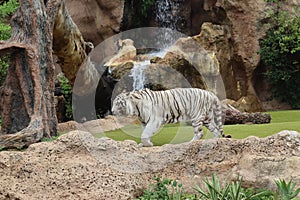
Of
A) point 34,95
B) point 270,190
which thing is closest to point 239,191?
point 270,190

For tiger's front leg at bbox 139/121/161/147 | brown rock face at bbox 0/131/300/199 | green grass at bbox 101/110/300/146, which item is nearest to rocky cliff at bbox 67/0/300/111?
green grass at bbox 101/110/300/146

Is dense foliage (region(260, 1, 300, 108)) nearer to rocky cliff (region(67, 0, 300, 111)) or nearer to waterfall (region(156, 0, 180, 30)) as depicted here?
rocky cliff (region(67, 0, 300, 111))

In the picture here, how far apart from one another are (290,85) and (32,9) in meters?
10.2

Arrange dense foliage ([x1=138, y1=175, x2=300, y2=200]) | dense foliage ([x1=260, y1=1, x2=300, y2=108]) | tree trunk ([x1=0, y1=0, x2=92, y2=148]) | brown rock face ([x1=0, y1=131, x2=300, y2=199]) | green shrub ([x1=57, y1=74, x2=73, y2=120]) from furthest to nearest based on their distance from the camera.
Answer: dense foliage ([x1=260, y1=1, x2=300, y2=108]) < green shrub ([x1=57, y1=74, x2=73, y2=120]) < tree trunk ([x1=0, y1=0, x2=92, y2=148]) < brown rock face ([x1=0, y1=131, x2=300, y2=199]) < dense foliage ([x1=138, y1=175, x2=300, y2=200])

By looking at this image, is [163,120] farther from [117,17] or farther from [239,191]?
[117,17]

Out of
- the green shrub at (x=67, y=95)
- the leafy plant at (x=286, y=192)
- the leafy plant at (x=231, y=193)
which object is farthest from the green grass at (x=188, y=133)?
the green shrub at (x=67, y=95)

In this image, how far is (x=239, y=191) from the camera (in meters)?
4.68

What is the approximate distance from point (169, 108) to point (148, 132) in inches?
24.1

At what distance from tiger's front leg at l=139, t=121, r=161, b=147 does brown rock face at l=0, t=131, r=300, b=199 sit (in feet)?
1.81

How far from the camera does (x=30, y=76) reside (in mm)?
7121

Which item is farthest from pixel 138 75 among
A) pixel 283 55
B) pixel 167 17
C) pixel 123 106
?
pixel 123 106

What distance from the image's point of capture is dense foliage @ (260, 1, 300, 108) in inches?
577

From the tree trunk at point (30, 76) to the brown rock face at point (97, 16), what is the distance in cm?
855

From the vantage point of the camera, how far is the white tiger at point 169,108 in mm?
6652
